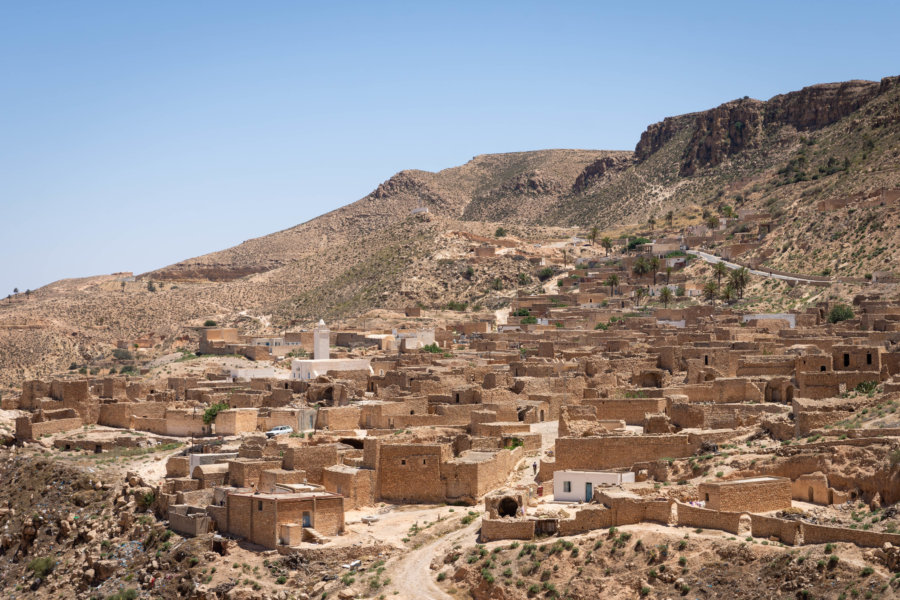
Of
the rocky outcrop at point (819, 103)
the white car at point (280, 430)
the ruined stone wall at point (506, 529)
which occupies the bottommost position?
the ruined stone wall at point (506, 529)

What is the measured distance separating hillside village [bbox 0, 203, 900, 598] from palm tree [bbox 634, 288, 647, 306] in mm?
15179

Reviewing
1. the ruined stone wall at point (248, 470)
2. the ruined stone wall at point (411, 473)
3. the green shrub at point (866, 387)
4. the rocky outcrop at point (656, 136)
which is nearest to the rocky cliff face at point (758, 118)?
the rocky outcrop at point (656, 136)

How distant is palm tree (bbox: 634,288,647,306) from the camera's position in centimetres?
7219

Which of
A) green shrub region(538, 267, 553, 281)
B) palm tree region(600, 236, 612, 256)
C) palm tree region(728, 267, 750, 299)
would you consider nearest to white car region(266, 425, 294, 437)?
palm tree region(728, 267, 750, 299)

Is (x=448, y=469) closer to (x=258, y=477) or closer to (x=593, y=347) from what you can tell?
(x=258, y=477)

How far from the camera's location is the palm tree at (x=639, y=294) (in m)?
72.2

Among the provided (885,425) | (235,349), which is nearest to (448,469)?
(885,425)

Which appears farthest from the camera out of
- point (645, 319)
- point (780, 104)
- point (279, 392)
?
point (780, 104)

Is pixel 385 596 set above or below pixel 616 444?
below

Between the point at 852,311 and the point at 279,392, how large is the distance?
26.9 metres

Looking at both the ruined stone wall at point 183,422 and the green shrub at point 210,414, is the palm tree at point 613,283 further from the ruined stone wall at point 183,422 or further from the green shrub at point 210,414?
the ruined stone wall at point 183,422

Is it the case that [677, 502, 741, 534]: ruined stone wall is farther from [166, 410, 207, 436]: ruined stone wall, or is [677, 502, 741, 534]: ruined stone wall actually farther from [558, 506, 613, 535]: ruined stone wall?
[166, 410, 207, 436]: ruined stone wall

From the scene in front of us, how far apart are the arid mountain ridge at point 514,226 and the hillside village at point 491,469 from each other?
24.2m

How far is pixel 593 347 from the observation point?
49375mm
